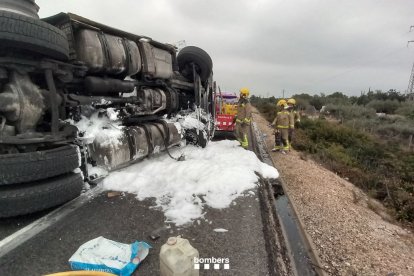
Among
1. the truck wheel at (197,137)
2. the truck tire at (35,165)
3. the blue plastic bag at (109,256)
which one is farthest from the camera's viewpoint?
the truck wheel at (197,137)

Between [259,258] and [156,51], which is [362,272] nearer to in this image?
[259,258]

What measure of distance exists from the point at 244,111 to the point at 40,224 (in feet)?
19.2

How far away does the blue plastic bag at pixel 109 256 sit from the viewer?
6.61 feet

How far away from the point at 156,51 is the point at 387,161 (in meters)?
9.65

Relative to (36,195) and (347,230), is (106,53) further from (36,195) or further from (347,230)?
(347,230)

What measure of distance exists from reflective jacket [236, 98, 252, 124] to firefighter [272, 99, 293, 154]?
175 cm

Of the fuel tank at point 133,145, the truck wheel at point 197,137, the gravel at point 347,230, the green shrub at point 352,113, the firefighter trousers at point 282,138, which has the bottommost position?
the green shrub at point 352,113

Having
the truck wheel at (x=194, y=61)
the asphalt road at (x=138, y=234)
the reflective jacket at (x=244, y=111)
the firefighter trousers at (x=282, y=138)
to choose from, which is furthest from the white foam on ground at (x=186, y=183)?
the firefighter trousers at (x=282, y=138)

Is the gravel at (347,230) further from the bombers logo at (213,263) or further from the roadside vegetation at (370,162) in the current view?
the bombers logo at (213,263)

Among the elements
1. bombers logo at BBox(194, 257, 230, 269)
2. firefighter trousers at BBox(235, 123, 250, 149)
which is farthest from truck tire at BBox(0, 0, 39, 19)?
firefighter trousers at BBox(235, 123, 250, 149)

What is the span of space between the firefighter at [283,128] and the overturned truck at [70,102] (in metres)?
4.03

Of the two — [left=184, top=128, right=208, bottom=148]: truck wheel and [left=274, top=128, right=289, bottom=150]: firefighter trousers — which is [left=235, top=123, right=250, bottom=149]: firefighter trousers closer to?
[left=184, top=128, right=208, bottom=148]: truck wheel

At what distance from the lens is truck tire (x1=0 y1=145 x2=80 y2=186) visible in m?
2.57

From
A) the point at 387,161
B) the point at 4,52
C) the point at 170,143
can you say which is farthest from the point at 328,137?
the point at 4,52
